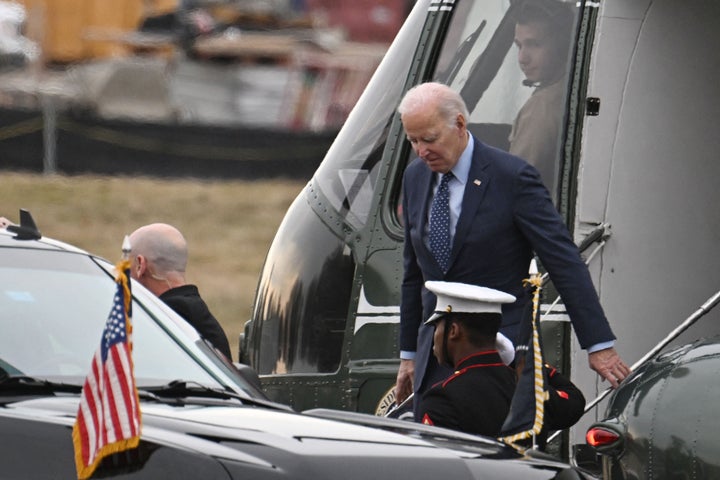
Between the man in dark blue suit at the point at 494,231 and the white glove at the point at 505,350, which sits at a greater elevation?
the man in dark blue suit at the point at 494,231

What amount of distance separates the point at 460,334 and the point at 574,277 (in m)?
0.61

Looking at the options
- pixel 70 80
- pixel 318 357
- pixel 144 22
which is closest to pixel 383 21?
pixel 144 22

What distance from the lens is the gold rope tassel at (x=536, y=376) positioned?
6.05m

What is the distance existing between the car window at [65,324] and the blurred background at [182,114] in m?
11.9

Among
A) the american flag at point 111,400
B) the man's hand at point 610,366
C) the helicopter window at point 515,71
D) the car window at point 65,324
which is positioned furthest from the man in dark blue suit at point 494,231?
the american flag at point 111,400

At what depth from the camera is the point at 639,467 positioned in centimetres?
602

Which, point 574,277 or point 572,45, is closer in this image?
point 574,277

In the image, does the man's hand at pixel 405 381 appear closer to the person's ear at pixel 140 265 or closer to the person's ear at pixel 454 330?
the person's ear at pixel 454 330

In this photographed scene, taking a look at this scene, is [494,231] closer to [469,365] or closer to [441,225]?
[441,225]

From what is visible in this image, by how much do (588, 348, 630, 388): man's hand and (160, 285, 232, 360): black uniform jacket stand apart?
1528 millimetres

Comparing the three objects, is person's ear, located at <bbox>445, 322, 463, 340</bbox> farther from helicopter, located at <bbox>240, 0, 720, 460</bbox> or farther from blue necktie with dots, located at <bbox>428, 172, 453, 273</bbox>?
helicopter, located at <bbox>240, 0, 720, 460</bbox>

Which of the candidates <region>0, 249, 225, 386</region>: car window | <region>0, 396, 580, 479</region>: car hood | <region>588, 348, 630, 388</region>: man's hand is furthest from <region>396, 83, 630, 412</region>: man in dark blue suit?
<region>0, 396, 580, 479</region>: car hood

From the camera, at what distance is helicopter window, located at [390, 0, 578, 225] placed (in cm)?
782

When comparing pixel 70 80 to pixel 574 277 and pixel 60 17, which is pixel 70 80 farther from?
pixel 574 277
